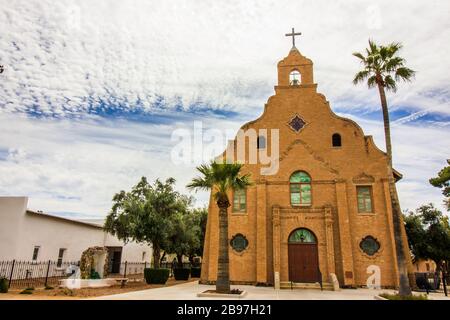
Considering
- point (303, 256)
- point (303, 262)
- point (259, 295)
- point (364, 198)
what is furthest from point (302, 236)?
point (259, 295)

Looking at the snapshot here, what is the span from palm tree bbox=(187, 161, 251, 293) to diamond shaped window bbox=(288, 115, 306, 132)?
29.8 ft

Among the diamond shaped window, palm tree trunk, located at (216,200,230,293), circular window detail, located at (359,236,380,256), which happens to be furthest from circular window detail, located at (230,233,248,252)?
the diamond shaped window

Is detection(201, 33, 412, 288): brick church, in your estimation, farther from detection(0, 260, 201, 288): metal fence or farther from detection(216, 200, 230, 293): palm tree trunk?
detection(0, 260, 201, 288): metal fence

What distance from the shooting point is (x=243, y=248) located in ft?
77.5

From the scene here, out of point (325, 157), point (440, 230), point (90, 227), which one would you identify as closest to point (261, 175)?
point (325, 157)

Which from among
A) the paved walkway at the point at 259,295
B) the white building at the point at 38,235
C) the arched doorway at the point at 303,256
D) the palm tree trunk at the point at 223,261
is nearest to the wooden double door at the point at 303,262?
the arched doorway at the point at 303,256

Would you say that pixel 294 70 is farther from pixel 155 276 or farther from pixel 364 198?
pixel 155 276

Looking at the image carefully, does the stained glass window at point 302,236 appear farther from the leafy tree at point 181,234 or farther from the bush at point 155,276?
the bush at point 155,276

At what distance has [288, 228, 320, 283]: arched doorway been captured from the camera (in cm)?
2267

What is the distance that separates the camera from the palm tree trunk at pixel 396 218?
15.6 m

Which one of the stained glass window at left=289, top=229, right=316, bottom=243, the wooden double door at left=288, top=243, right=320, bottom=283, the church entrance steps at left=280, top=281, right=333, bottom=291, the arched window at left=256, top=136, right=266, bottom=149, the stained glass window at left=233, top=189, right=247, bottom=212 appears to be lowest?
the church entrance steps at left=280, top=281, right=333, bottom=291

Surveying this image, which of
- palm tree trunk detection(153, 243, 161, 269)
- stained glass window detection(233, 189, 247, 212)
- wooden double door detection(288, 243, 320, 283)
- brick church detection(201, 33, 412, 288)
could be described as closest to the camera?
brick church detection(201, 33, 412, 288)

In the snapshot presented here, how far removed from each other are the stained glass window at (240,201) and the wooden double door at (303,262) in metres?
4.21
